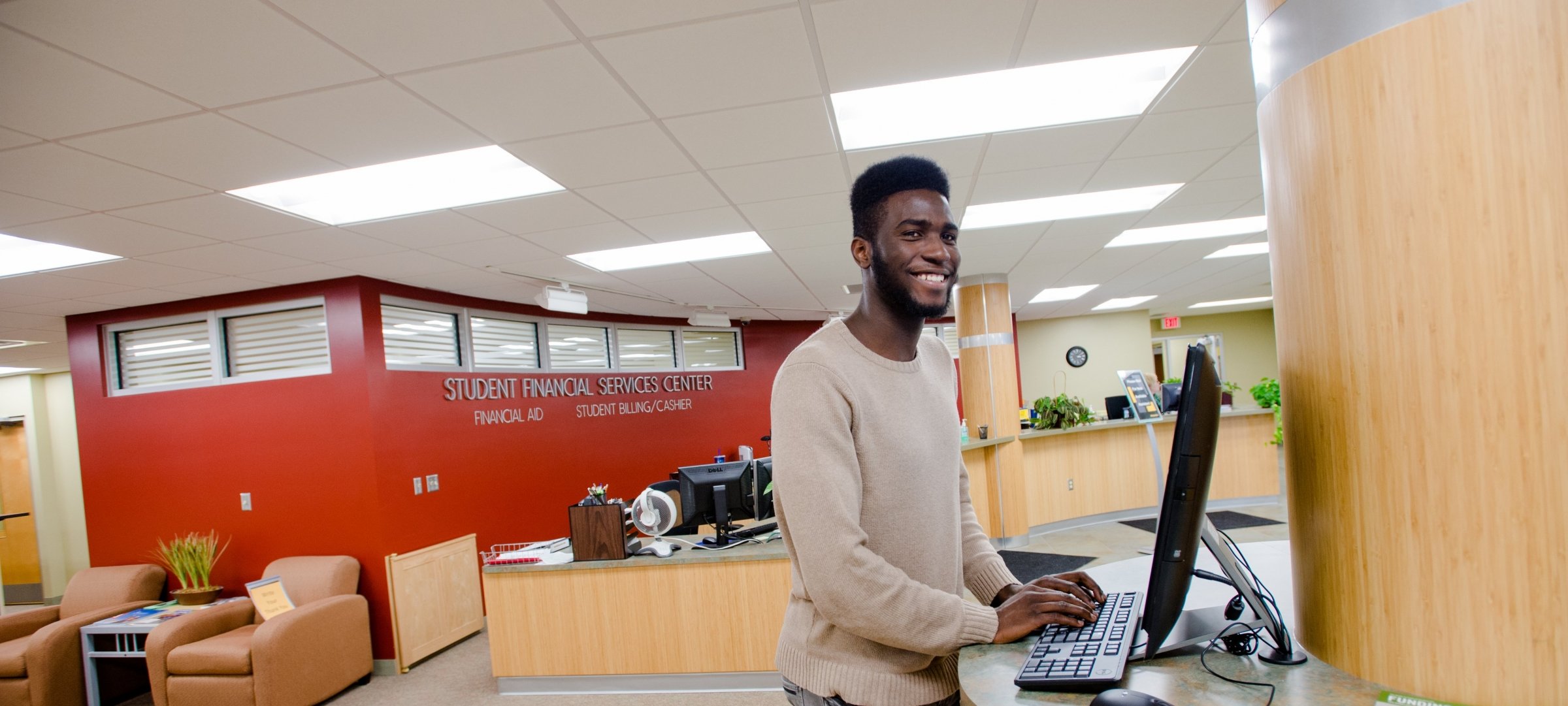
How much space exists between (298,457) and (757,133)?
468cm

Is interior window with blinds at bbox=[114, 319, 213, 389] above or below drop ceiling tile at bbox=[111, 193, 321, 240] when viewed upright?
below

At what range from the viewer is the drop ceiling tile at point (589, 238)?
15.6 feet

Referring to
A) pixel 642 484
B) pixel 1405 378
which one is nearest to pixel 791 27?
pixel 1405 378

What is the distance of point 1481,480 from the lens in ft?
2.99

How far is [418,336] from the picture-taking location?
21.0 feet

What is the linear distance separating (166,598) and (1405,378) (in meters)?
7.90

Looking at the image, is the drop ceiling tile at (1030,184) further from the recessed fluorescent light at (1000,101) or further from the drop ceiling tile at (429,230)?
the drop ceiling tile at (429,230)

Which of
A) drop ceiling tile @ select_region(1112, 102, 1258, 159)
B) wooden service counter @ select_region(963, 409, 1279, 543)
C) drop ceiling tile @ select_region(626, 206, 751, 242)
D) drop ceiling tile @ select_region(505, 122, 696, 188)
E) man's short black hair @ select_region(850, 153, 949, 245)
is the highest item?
drop ceiling tile @ select_region(505, 122, 696, 188)

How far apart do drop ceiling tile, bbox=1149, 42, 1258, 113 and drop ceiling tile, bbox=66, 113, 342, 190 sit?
12.1 feet

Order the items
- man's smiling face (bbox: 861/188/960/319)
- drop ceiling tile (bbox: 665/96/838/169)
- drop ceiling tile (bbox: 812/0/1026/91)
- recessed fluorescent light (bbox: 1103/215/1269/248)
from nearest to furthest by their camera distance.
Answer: man's smiling face (bbox: 861/188/960/319), drop ceiling tile (bbox: 812/0/1026/91), drop ceiling tile (bbox: 665/96/838/169), recessed fluorescent light (bbox: 1103/215/1269/248)

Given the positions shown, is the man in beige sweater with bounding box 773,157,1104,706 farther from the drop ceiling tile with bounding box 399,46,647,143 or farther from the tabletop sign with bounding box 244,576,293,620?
the tabletop sign with bounding box 244,576,293,620

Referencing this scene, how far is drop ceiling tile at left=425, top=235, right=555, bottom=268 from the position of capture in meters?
4.91

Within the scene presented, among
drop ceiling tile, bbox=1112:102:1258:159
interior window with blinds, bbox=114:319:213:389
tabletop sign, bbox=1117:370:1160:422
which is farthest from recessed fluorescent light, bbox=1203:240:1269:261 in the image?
interior window with blinds, bbox=114:319:213:389

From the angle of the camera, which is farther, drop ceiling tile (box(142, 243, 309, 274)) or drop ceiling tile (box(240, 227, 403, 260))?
drop ceiling tile (box(142, 243, 309, 274))
